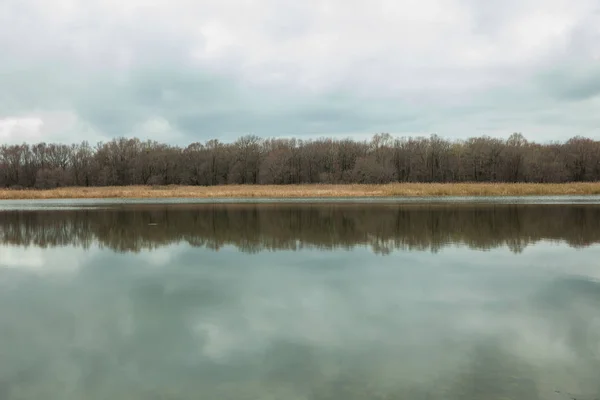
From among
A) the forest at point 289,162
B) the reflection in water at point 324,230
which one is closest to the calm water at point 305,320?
the reflection in water at point 324,230

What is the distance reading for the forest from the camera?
65.0 m

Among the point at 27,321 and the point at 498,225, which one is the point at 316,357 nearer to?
the point at 27,321

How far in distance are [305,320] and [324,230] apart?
10603 millimetres

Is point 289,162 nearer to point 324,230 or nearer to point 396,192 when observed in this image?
point 396,192

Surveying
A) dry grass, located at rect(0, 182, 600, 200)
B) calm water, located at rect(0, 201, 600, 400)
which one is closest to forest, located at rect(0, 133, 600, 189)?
dry grass, located at rect(0, 182, 600, 200)

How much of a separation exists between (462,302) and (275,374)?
3884 millimetres

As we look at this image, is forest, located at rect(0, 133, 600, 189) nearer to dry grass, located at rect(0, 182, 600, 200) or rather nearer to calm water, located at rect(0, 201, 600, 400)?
dry grass, located at rect(0, 182, 600, 200)

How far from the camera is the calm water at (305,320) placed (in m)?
4.87

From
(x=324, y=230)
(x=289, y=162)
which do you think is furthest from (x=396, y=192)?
(x=289, y=162)

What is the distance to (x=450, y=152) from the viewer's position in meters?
73.2

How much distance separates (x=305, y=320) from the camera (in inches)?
270

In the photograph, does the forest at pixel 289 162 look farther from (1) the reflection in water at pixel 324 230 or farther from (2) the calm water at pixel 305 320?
(2) the calm water at pixel 305 320

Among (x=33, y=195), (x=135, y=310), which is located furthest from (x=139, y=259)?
(x=33, y=195)

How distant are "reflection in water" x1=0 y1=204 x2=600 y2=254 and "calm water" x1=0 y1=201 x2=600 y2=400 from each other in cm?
31
